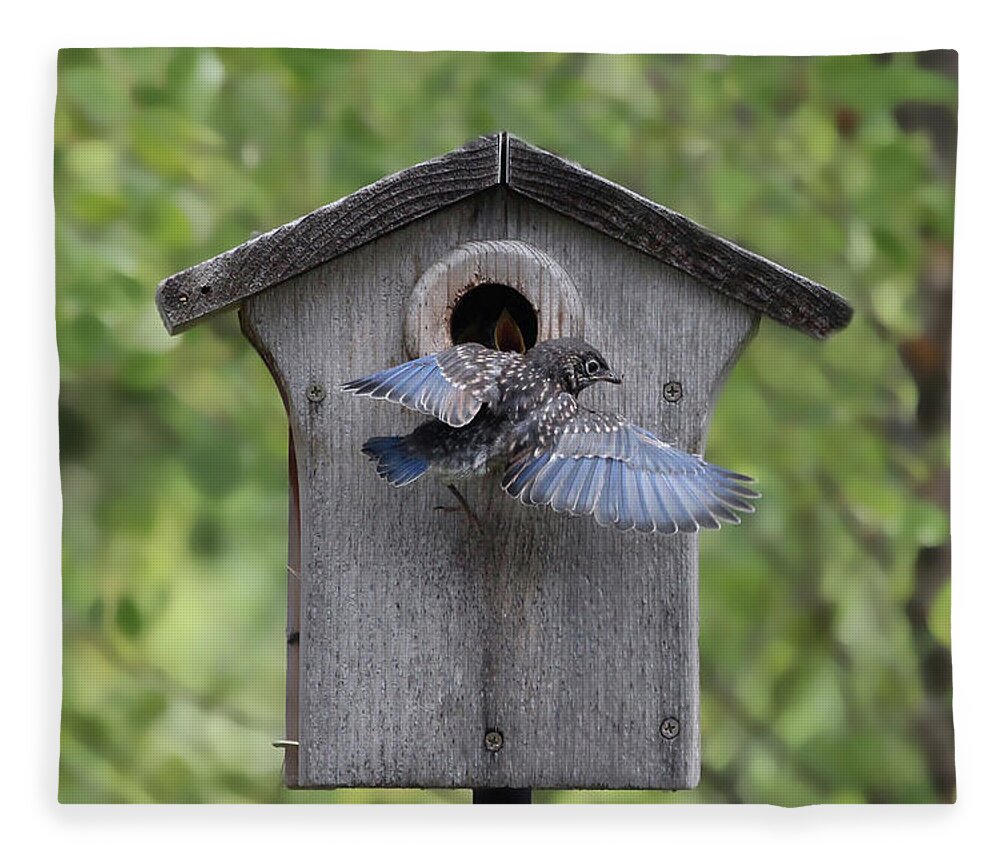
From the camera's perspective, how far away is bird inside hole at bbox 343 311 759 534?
2650 millimetres

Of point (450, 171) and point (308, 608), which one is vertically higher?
point (450, 171)

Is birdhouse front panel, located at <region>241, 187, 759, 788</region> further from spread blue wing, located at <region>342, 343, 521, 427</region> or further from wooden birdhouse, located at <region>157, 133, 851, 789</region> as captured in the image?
spread blue wing, located at <region>342, 343, 521, 427</region>

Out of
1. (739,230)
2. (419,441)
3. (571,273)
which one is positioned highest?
(739,230)

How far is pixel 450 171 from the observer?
2920mm

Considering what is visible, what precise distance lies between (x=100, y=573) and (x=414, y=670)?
68.8 inches

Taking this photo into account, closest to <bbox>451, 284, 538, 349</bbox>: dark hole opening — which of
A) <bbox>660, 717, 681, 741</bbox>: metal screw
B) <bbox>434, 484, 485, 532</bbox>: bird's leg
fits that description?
<bbox>434, 484, 485, 532</bbox>: bird's leg

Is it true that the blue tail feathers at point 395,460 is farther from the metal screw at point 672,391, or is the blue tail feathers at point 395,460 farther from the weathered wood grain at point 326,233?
the metal screw at point 672,391

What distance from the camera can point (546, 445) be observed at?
273 cm

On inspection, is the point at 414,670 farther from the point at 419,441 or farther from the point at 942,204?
the point at 942,204

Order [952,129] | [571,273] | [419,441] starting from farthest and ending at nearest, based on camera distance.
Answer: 1. [952,129]
2. [571,273]
3. [419,441]

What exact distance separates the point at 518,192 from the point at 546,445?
482 mm

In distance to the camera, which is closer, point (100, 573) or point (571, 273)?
point (571, 273)

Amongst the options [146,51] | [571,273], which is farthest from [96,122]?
[571,273]

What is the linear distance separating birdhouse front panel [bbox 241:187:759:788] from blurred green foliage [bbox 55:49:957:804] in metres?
1.41
